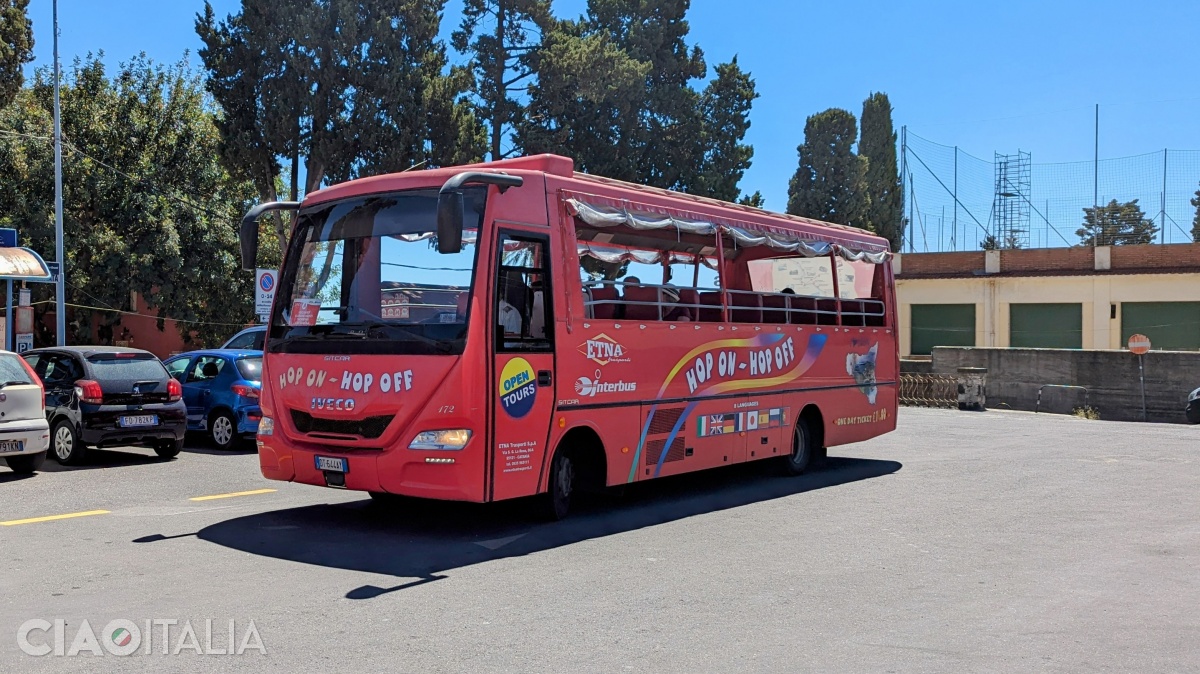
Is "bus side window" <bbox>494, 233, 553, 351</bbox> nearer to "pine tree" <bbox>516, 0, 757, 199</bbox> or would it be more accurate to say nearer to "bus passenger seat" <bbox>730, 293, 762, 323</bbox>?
"bus passenger seat" <bbox>730, 293, 762, 323</bbox>

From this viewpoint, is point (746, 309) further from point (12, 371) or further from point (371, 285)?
point (12, 371)

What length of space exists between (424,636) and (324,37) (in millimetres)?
27948

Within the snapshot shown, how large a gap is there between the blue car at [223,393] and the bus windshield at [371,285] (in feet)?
21.2

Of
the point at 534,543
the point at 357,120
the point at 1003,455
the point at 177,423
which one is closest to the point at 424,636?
the point at 534,543

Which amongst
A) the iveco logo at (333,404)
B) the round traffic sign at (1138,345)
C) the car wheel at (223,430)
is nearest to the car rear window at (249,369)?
the car wheel at (223,430)

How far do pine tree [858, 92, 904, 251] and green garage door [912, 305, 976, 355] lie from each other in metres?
11.5

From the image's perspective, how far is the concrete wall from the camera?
96.3 feet

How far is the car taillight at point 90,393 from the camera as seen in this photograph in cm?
1401

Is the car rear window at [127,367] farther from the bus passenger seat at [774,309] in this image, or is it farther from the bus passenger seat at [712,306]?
the bus passenger seat at [774,309]

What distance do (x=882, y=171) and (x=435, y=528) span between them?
52629 millimetres

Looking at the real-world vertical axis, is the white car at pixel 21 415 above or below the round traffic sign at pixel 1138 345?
below

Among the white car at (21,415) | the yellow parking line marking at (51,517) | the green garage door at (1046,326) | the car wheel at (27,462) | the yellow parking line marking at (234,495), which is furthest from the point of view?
the green garage door at (1046,326)

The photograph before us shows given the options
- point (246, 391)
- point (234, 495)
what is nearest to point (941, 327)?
point (246, 391)

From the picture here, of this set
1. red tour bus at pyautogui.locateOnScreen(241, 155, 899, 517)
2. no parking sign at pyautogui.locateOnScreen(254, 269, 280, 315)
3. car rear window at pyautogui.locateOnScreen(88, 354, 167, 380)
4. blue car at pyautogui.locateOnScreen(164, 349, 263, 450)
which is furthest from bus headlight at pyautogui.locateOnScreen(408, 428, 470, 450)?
no parking sign at pyautogui.locateOnScreen(254, 269, 280, 315)
